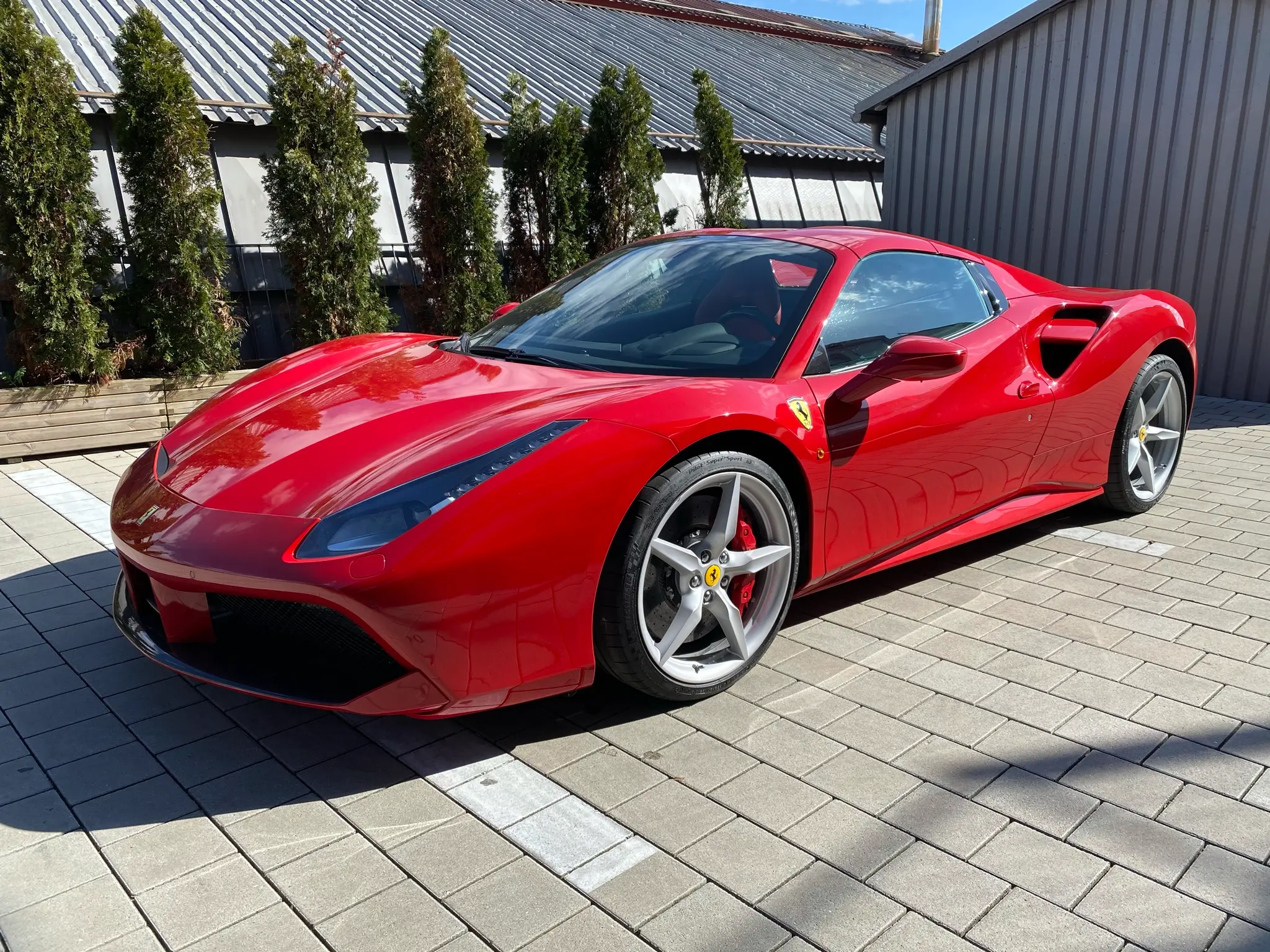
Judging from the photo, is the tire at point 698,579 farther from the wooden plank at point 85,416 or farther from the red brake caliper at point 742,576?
the wooden plank at point 85,416

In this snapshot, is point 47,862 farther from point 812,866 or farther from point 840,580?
point 840,580

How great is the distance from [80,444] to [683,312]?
15.1 ft

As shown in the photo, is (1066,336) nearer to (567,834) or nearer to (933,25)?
(567,834)

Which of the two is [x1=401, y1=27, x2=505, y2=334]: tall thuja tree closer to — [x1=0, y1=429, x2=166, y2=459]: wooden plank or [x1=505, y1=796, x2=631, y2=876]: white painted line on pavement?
[x1=0, y1=429, x2=166, y2=459]: wooden plank

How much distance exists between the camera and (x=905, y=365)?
294 centimetres

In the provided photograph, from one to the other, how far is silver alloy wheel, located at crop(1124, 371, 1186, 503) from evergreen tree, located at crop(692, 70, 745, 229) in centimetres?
596

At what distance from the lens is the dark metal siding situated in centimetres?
748

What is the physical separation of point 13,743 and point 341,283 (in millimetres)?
5089

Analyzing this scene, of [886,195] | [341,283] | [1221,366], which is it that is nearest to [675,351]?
[341,283]

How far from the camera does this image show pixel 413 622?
83.4 inches

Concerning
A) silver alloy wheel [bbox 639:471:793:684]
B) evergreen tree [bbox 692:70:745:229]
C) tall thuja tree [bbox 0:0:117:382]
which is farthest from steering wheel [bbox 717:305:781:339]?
evergreen tree [bbox 692:70:745:229]

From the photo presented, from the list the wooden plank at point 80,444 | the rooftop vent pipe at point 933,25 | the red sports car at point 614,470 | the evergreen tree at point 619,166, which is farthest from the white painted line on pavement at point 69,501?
the rooftop vent pipe at point 933,25

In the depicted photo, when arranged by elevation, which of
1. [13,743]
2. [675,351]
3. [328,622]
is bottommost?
[13,743]

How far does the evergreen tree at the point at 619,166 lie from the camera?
867 cm
